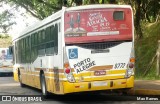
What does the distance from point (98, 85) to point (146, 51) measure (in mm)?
12034

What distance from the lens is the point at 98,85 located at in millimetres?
13602

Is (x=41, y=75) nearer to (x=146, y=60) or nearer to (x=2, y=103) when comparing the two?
(x=2, y=103)

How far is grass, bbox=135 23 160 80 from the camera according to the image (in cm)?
2304

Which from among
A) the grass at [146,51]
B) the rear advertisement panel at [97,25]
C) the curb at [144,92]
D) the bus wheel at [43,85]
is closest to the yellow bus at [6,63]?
the grass at [146,51]

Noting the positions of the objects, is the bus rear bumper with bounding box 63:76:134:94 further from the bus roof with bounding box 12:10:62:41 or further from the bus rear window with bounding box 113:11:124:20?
the bus roof with bounding box 12:10:62:41

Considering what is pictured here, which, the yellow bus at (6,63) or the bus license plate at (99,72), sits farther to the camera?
the yellow bus at (6,63)

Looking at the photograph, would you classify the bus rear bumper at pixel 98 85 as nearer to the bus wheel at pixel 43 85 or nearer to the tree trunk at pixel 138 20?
the bus wheel at pixel 43 85

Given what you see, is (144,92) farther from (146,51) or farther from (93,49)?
(146,51)

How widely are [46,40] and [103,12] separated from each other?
296cm

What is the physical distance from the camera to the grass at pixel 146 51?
23039mm

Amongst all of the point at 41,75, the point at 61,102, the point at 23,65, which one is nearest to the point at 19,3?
the point at 23,65

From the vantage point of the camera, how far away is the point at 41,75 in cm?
1717

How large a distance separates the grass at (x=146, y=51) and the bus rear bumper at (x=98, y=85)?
828 centimetres

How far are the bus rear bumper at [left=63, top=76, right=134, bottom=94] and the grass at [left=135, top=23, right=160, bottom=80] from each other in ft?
27.2
